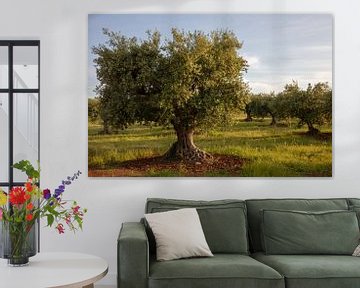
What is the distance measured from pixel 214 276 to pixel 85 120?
1869mm

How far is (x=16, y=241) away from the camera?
3643 millimetres

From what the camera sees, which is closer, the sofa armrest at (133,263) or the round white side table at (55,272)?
the round white side table at (55,272)

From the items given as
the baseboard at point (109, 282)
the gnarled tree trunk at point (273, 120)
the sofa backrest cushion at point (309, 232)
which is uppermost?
the gnarled tree trunk at point (273, 120)

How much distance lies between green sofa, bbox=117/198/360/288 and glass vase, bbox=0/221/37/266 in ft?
1.98

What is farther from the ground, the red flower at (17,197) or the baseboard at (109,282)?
the red flower at (17,197)

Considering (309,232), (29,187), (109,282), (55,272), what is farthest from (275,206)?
(29,187)

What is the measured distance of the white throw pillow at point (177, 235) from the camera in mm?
4259

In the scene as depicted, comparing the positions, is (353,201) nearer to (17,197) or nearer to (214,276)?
(214,276)

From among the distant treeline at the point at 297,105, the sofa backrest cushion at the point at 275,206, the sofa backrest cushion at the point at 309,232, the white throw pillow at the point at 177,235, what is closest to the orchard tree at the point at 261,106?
the distant treeline at the point at 297,105

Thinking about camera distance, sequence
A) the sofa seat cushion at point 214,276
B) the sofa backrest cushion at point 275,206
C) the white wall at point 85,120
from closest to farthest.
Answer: the sofa seat cushion at point 214,276 → the sofa backrest cushion at point 275,206 → the white wall at point 85,120

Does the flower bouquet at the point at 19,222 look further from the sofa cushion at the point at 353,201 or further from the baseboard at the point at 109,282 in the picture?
the sofa cushion at the point at 353,201

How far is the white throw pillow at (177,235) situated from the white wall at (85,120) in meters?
0.63

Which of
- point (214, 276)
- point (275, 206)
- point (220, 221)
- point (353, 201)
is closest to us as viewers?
point (214, 276)

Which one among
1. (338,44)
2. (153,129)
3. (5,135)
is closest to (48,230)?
(5,135)
